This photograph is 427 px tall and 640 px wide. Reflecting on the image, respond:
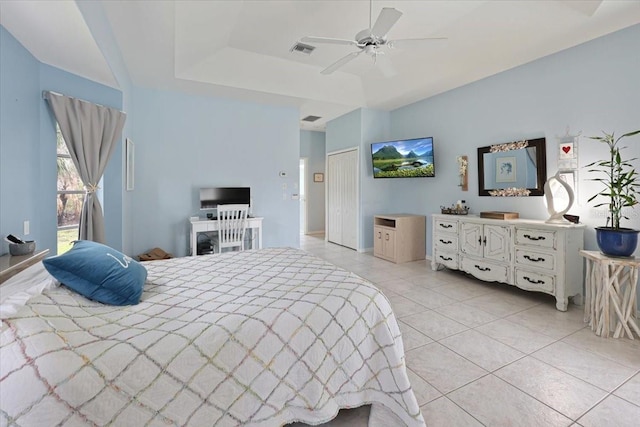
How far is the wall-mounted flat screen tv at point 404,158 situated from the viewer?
15.9ft

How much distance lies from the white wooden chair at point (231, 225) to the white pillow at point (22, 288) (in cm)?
252

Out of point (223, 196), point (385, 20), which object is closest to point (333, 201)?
point (223, 196)

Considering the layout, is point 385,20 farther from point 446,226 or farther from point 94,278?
point 446,226

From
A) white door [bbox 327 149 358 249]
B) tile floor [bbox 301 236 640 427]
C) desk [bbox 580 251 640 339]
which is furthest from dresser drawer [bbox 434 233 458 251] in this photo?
white door [bbox 327 149 358 249]

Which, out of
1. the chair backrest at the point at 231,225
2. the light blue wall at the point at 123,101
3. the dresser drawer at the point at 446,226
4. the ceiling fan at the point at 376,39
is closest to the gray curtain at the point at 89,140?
the light blue wall at the point at 123,101

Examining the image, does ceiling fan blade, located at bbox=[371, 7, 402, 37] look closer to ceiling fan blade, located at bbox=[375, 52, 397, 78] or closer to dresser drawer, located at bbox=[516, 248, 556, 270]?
→ ceiling fan blade, located at bbox=[375, 52, 397, 78]

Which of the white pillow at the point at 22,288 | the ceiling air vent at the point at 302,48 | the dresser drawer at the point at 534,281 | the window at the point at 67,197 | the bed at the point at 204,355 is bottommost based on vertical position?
the dresser drawer at the point at 534,281

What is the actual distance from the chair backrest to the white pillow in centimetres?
252

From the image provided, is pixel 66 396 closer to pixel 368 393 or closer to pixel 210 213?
pixel 368 393

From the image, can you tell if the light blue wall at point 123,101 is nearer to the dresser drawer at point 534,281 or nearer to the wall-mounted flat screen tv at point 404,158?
the wall-mounted flat screen tv at point 404,158

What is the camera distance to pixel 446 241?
4289 mm

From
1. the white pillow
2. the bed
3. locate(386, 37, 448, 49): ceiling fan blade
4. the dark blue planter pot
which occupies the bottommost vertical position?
the bed

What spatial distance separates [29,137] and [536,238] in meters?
4.90

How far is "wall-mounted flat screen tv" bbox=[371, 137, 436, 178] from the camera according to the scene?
4.83 m
